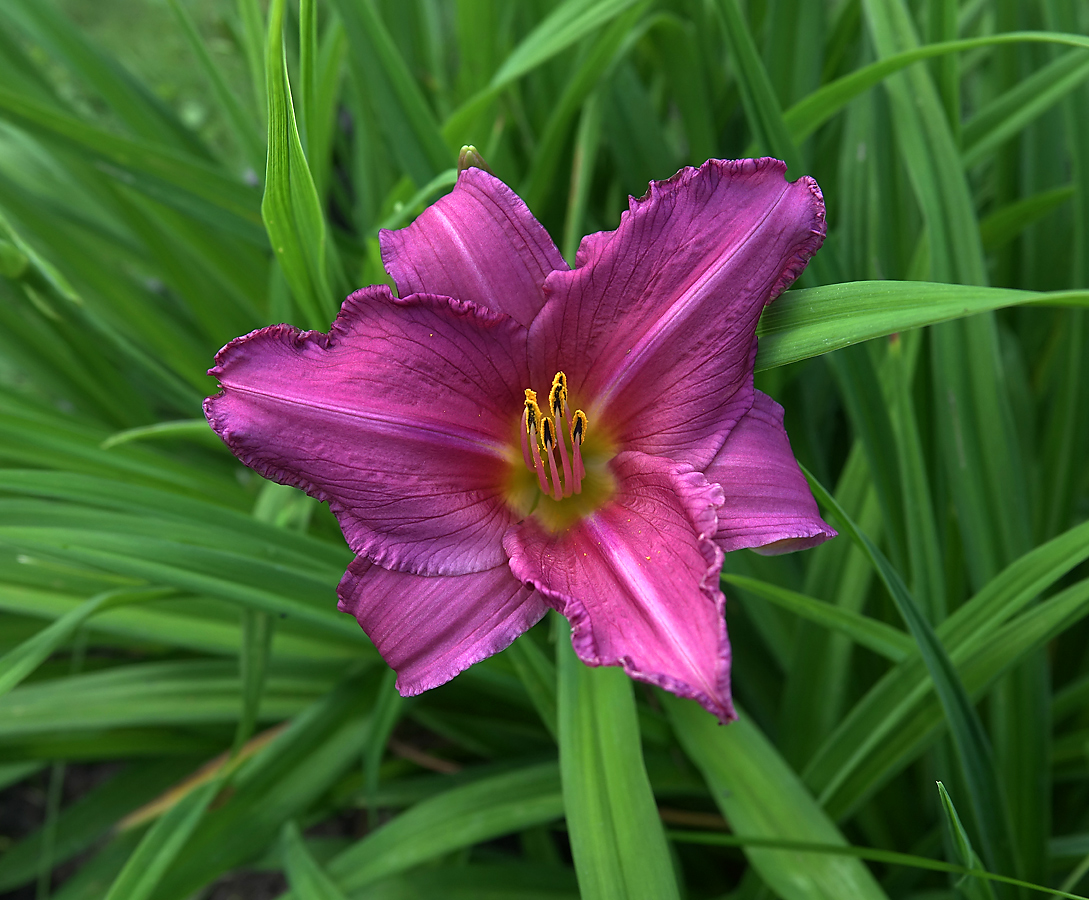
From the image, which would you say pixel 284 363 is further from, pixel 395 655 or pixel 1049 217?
pixel 1049 217

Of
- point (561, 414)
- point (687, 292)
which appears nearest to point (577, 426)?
point (561, 414)

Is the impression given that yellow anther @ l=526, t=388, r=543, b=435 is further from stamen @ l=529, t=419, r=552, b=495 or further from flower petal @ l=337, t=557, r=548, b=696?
flower petal @ l=337, t=557, r=548, b=696

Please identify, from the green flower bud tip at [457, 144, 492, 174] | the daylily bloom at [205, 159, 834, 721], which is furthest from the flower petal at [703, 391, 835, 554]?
the green flower bud tip at [457, 144, 492, 174]

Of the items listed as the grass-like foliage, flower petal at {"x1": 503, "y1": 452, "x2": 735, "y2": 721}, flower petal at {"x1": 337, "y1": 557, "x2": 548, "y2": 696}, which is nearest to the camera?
flower petal at {"x1": 503, "y1": 452, "x2": 735, "y2": 721}

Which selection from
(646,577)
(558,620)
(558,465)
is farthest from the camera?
(558,620)

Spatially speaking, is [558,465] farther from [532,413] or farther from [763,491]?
[763,491]

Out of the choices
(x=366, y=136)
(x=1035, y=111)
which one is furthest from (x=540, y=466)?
(x=366, y=136)
